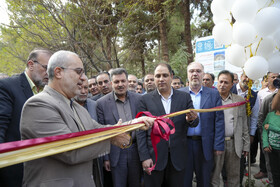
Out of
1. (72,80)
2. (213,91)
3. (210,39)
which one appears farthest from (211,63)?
(72,80)

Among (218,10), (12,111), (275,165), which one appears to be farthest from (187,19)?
(12,111)

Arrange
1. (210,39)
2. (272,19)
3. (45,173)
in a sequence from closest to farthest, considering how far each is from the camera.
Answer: (45,173) < (272,19) < (210,39)

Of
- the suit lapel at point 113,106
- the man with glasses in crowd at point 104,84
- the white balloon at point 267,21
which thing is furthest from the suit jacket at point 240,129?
the man with glasses in crowd at point 104,84

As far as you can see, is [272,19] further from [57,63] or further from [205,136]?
[57,63]

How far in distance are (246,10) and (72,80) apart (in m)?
2.76

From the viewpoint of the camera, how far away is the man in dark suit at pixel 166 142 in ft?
8.77

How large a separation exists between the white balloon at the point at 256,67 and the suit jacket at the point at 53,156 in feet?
8.61

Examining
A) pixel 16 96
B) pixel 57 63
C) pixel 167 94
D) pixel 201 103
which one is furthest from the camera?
pixel 201 103

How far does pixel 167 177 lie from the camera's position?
2779mm

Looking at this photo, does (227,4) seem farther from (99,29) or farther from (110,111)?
→ (99,29)

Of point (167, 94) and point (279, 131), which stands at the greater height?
point (167, 94)

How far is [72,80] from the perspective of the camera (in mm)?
1662

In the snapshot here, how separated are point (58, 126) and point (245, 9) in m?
3.03

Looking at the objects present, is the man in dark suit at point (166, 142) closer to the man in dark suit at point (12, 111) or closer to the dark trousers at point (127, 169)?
the dark trousers at point (127, 169)
